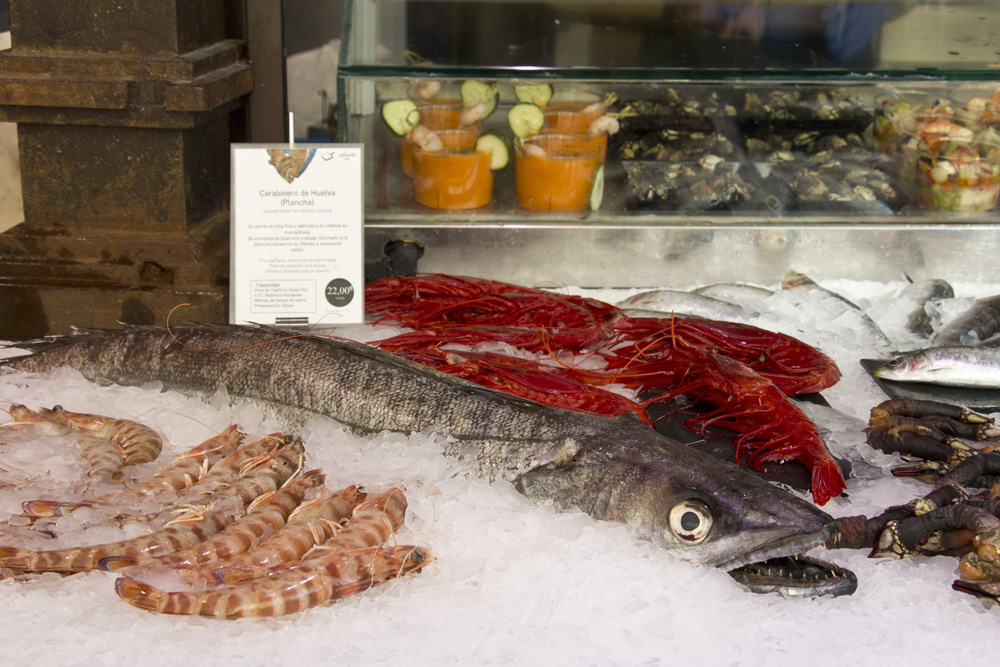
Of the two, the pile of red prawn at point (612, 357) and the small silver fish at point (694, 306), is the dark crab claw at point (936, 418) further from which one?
the small silver fish at point (694, 306)

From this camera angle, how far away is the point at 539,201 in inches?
164

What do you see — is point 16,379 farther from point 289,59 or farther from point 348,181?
point 289,59

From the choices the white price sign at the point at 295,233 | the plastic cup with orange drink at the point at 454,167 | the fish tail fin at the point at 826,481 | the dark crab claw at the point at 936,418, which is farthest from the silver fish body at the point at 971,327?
the white price sign at the point at 295,233

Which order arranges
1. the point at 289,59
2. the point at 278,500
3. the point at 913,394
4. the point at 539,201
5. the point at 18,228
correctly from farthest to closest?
1. the point at 289,59
2. the point at 539,201
3. the point at 18,228
4. the point at 913,394
5. the point at 278,500

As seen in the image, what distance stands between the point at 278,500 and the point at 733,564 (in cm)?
125

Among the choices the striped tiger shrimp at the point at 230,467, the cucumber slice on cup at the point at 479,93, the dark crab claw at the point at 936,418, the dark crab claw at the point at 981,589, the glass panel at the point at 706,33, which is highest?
the glass panel at the point at 706,33

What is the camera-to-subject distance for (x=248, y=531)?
219 cm

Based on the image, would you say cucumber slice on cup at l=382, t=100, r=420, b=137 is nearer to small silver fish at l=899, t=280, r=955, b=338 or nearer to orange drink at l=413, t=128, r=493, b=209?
orange drink at l=413, t=128, r=493, b=209

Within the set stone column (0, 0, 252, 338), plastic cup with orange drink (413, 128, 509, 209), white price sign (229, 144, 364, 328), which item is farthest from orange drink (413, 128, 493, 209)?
stone column (0, 0, 252, 338)

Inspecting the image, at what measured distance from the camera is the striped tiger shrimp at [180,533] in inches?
80.5

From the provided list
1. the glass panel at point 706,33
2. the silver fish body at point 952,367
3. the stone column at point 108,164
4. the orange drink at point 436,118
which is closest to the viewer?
the silver fish body at point 952,367

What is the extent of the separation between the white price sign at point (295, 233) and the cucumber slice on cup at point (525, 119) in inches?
42.9

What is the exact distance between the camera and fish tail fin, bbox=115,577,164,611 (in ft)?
6.28

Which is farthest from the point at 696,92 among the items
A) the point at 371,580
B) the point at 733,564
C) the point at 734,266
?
the point at 371,580
